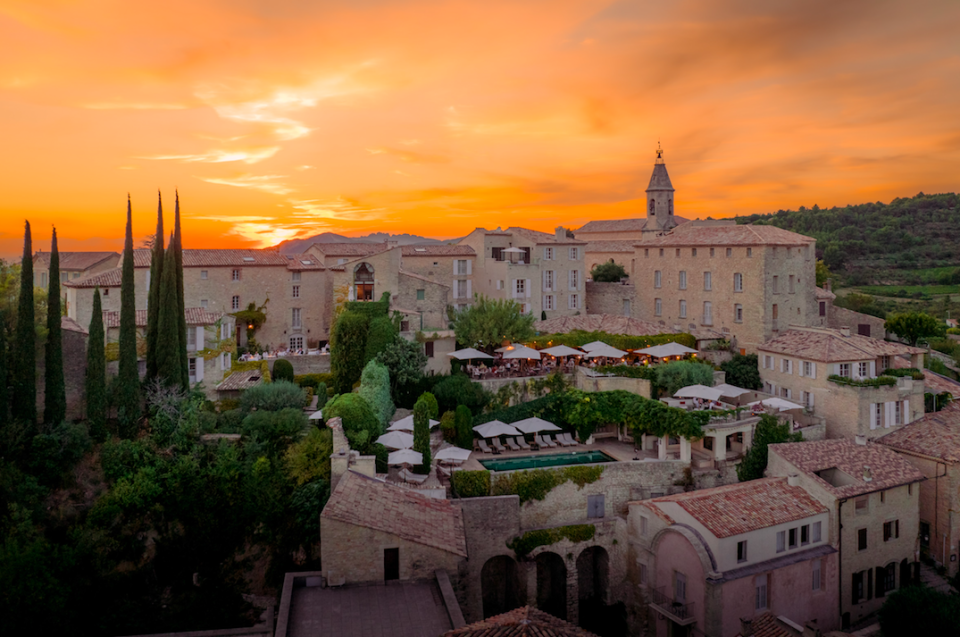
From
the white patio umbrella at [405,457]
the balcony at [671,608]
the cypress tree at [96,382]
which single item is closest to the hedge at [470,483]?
the white patio umbrella at [405,457]

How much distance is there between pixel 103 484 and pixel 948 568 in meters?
34.8

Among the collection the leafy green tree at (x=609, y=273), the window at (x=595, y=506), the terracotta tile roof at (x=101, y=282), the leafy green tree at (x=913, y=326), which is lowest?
the window at (x=595, y=506)

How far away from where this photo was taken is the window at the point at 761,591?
2650cm

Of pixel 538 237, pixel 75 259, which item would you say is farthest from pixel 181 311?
pixel 75 259

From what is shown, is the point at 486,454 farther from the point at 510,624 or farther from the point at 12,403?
the point at 12,403

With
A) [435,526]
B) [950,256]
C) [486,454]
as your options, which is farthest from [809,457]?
[950,256]

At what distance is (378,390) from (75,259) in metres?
44.1

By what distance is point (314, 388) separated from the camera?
123 ft

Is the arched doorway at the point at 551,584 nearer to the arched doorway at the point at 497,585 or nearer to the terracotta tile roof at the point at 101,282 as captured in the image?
the arched doorway at the point at 497,585

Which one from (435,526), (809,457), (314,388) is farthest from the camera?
(314,388)

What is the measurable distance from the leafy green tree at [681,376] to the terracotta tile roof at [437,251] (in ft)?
59.4

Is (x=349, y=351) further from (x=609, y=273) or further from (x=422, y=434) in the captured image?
(x=609, y=273)

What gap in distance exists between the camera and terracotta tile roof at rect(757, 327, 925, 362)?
3744 centimetres

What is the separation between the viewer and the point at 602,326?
1719 inches
